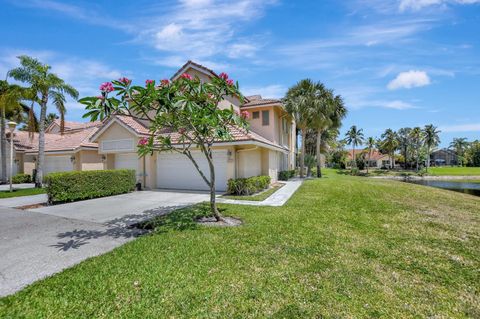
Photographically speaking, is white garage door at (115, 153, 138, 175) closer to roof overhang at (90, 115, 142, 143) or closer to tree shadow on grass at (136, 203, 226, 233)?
roof overhang at (90, 115, 142, 143)

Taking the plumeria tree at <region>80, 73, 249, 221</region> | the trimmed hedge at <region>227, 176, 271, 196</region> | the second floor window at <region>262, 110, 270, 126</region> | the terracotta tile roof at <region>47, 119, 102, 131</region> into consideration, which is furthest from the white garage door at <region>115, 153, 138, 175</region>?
the terracotta tile roof at <region>47, 119, 102, 131</region>

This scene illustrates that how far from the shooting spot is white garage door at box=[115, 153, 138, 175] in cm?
1664

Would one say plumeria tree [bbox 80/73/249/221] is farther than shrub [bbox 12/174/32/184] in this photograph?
No

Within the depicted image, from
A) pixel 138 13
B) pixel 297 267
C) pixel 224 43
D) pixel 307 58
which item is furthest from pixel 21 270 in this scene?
pixel 307 58

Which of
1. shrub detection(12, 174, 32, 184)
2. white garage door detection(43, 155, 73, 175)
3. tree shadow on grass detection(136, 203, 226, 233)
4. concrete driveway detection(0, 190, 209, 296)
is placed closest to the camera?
concrete driveway detection(0, 190, 209, 296)

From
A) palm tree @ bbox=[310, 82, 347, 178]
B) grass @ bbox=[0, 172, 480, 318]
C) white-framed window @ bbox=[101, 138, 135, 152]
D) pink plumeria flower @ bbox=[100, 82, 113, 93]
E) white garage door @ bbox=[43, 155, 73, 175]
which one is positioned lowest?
grass @ bbox=[0, 172, 480, 318]

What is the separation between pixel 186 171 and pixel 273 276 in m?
12.2

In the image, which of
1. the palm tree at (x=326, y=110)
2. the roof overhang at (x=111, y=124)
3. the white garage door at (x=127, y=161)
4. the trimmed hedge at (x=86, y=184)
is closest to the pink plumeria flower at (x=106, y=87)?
the trimmed hedge at (x=86, y=184)

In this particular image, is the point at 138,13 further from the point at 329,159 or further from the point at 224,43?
the point at 329,159

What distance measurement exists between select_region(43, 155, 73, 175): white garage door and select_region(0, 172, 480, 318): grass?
765 inches

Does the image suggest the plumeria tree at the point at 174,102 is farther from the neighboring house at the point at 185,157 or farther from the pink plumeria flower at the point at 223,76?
the neighboring house at the point at 185,157

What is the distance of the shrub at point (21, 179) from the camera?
72.4 feet

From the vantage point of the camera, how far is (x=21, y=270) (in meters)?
4.60

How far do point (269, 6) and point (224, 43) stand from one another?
2.54 meters
